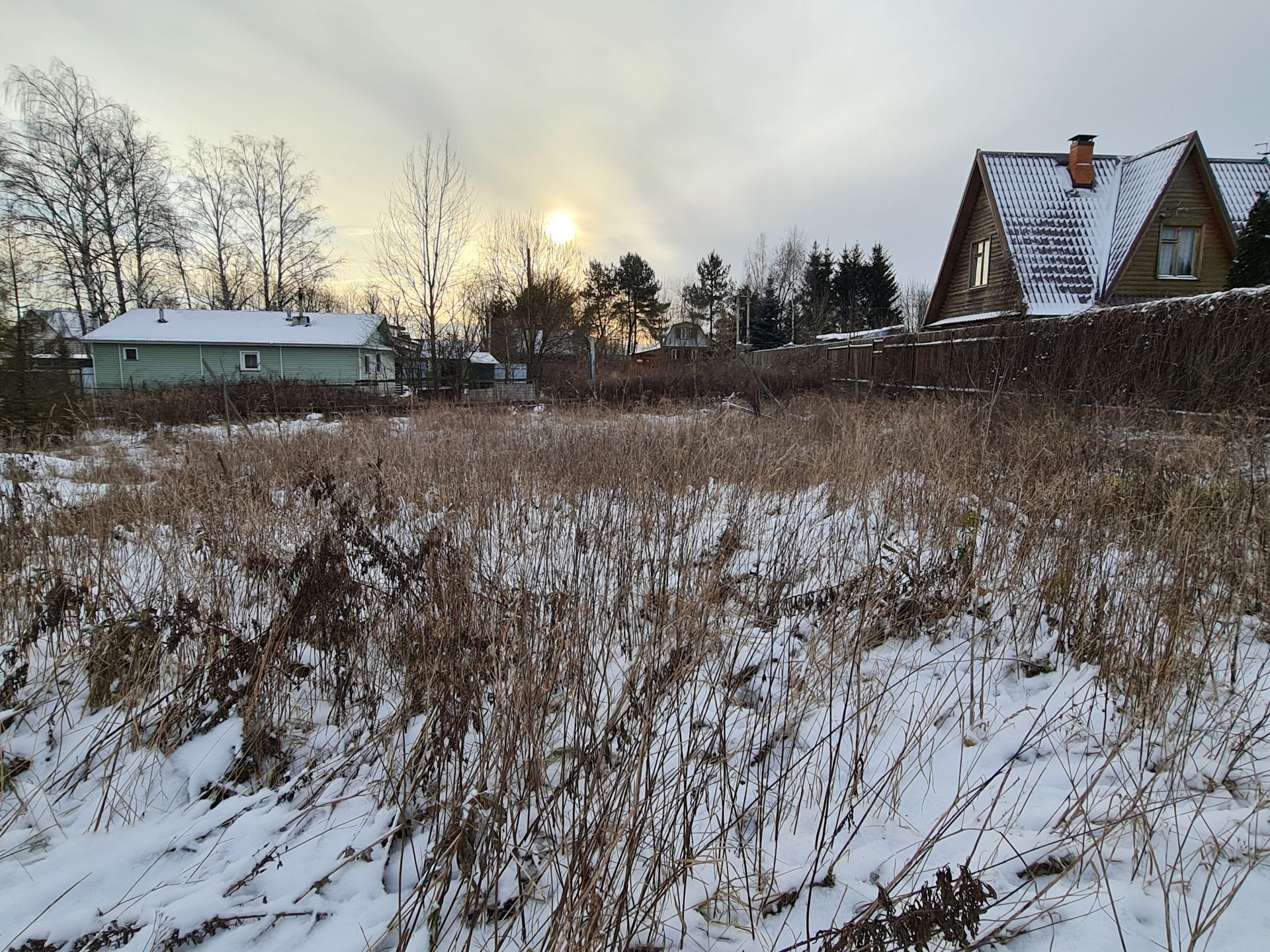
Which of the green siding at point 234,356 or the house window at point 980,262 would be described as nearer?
the house window at point 980,262

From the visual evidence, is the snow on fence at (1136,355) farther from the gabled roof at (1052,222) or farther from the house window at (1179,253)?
the house window at (1179,253)

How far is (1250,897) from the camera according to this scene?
1162 mm

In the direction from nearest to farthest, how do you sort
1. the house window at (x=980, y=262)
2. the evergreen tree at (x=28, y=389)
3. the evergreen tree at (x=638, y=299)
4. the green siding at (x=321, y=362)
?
1. the evergreen tree at (x=28, y=389)
2. the house window at (x=980, y=262)
3. the green siding at (x=321, y=362)
4. the evergreen tree at (x=638, y=299)

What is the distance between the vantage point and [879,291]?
36969 millimetres

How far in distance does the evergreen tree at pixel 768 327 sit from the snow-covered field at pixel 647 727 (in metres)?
34.0

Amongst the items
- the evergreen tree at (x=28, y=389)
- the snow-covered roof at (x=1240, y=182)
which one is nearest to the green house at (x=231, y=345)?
the evergreen tree at (x=28, y=389)

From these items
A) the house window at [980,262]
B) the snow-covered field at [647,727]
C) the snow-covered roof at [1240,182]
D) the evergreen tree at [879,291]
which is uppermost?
the evergreen tree at [879,291]

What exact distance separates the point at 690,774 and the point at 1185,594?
2267mm

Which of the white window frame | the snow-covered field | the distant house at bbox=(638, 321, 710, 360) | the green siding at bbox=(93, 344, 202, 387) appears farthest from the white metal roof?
the green siding at bbox=(93, 344, 202, 387)

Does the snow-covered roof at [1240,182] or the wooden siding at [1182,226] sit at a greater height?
A: the snow-covered roof at [1240,182]

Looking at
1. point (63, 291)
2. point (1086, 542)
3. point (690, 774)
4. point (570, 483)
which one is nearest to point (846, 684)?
point (690, 774)

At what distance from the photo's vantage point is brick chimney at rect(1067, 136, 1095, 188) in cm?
1352

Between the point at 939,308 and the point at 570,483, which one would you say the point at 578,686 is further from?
the point at 939,308

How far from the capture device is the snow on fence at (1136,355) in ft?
15.8
